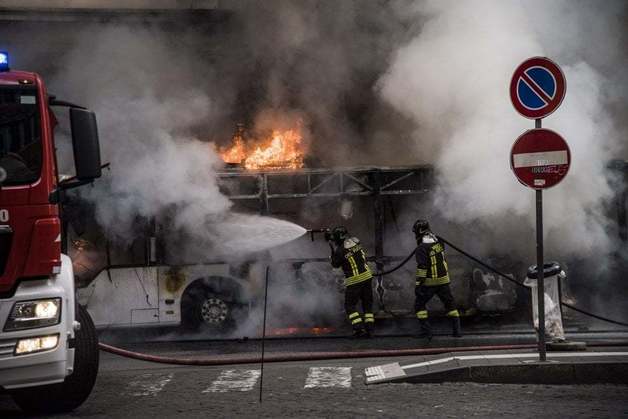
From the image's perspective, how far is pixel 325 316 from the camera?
14.3 metres

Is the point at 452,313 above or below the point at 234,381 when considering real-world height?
above

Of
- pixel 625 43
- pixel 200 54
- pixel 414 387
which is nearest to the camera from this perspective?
pixel 414 387

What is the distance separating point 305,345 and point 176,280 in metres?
2.58

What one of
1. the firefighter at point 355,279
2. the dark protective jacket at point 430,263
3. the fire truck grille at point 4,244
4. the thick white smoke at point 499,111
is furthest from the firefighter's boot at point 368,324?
the fire truck grille at point 4,244

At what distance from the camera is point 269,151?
62.1ft

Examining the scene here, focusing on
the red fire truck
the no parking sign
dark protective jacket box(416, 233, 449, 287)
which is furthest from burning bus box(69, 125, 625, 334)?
the red fire truck

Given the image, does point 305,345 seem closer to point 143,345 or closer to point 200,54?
point 143,345

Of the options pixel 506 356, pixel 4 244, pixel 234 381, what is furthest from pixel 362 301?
pixel 4 244

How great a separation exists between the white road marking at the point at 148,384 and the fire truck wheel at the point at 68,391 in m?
0.74

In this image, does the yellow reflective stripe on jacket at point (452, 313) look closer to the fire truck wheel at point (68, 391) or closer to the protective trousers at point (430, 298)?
the protective trousers at point (430, 298)

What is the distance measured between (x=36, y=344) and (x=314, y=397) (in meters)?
2.38

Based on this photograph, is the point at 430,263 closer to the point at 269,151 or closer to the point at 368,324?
the point at 368,324

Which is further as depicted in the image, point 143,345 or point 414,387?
point 143,345

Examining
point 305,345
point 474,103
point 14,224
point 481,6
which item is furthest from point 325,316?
point 14,224
